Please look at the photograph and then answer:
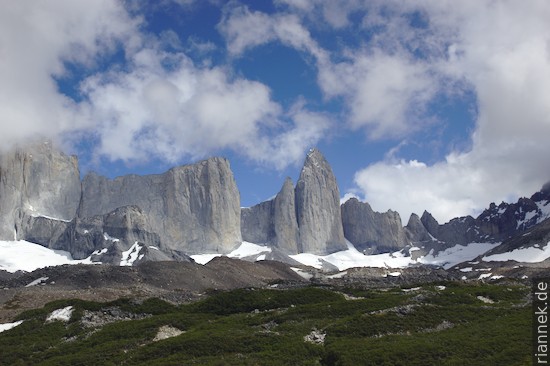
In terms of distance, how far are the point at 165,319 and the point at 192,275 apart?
325 feet

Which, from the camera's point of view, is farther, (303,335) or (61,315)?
(61,315)

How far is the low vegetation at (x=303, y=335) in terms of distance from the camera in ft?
138

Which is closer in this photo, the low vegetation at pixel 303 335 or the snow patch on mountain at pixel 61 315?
the low vegetation at pixel 303 335

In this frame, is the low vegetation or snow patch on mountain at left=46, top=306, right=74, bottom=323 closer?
the low vegetation

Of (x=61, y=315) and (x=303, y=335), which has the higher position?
(x=61, y=315)

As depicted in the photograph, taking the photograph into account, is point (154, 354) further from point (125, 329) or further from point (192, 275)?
point (192, 275)

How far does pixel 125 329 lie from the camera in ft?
191

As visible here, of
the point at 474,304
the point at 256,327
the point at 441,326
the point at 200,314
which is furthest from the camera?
the point at 200,314

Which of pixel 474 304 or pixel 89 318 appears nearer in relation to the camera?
pixel 474 304

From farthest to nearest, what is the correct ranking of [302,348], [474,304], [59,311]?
[59,311] < [474,304] < [302,348]

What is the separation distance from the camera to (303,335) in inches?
2007

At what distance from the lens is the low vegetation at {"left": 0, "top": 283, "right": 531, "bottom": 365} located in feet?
138

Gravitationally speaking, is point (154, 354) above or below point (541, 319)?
below

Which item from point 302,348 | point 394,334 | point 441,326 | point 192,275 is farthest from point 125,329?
point 192,275
